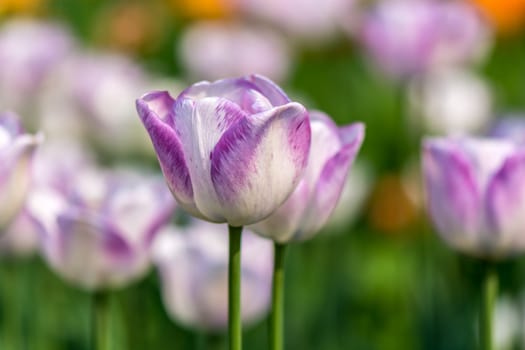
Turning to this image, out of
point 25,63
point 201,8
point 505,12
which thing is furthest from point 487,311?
point 201,8

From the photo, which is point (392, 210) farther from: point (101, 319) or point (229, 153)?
point (229, 153)

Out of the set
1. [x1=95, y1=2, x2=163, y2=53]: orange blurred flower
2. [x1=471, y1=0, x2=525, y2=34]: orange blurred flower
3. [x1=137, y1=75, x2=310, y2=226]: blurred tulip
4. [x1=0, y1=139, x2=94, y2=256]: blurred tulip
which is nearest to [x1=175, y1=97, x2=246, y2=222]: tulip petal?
[x1=137, y1=75, x2=310, y2=226]: blurred tulip

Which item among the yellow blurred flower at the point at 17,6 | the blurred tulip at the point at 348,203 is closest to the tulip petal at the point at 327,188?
the blurred tulip at the point at 348,203

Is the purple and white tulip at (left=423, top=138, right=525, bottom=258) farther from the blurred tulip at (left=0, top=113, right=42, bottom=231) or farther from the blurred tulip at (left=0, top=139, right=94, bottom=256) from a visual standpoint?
the blurred tulip at (left=0, top=139, right=94, bottom=256)

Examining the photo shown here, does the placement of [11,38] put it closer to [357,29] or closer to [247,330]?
[357,29]

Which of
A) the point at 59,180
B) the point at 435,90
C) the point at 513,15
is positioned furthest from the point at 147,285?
the point at 513,15

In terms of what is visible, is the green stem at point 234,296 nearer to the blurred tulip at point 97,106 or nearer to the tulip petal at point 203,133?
the tulip petal at point 203,133
